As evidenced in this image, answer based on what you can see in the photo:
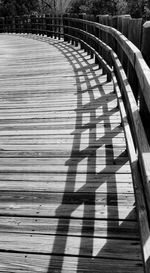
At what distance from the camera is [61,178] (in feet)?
14.0

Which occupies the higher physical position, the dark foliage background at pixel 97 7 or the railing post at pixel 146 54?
the railing post at pixel 146 54

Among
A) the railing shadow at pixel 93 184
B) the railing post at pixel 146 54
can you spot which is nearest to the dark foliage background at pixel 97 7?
the railing shadow at pixel 93 184

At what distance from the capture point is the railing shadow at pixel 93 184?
3000mm

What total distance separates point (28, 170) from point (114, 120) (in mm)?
1971

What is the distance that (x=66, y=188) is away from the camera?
159 inches

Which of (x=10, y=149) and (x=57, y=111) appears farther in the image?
(x=57, y=111)

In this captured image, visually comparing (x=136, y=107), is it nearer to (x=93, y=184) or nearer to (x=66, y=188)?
(x=93, y=184)

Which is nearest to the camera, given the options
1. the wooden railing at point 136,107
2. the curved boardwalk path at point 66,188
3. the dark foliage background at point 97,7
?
the wooden railing at point 136,107

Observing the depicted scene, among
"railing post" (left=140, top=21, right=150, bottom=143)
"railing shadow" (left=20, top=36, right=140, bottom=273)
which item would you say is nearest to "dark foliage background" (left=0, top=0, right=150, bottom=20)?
"railing shadow" (left=20, top=36, right=140, bottom=273)

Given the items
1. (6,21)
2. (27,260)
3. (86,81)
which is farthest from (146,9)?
(27,260)

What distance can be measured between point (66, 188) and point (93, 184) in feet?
0.90

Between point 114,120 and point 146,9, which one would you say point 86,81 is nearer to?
point 114,120

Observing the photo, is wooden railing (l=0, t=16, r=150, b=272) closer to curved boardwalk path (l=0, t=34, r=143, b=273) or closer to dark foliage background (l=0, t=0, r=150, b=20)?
curved boardwalk path (l=0, t=34, r=143, b=273)

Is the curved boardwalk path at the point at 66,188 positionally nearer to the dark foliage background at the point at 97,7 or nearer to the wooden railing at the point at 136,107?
the wooden railing at the point at 136,107
